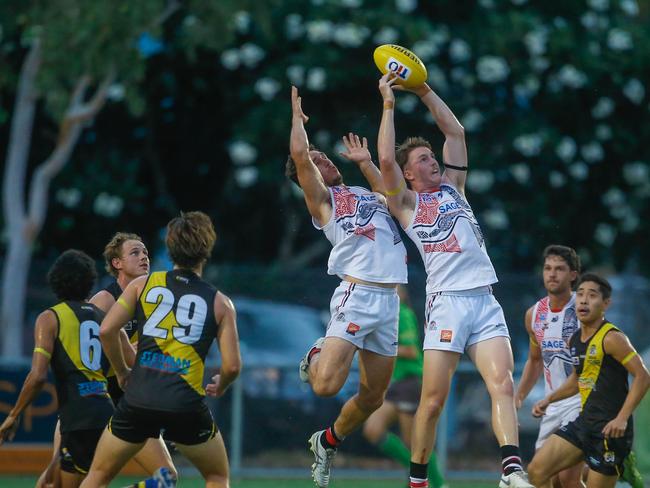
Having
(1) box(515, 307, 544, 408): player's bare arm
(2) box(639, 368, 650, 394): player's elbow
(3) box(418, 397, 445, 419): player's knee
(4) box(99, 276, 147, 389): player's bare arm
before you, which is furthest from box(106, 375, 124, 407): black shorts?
(2) box(639, 368, 650, 394): player's elbow

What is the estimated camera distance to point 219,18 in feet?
60.5

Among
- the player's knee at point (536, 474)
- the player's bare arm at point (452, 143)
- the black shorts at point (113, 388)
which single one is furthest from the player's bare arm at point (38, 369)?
the player's knee at point (536, 474)

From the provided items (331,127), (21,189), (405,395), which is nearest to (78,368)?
(405,395)

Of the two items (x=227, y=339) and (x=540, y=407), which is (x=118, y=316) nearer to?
(x=227, y=339)

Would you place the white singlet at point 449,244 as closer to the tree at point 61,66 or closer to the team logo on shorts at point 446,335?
the team logo on shorts at point 446,335

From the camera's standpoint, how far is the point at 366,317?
907cm

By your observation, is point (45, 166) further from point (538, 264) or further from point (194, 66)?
point (538, 264)

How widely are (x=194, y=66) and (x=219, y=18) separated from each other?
14.1 ft

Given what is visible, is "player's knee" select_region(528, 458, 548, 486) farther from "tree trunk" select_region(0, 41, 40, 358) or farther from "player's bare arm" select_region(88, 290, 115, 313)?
"tree trunk" select_region(0, 41, 40, 358)

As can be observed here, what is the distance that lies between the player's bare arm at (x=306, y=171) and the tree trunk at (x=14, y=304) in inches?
376

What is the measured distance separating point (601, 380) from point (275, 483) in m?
6.32

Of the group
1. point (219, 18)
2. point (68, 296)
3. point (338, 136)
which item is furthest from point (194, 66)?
point (68, 296)

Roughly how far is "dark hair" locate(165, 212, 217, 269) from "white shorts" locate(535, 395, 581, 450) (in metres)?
3.54

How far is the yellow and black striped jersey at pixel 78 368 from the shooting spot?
8.26 meters
